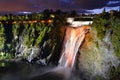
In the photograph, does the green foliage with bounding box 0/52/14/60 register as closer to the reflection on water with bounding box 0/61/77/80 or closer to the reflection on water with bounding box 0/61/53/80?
the reflection on water with bounding box 0/61/53/80

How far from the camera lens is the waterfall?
3103cm

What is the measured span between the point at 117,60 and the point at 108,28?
3.33 meters

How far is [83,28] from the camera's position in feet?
104

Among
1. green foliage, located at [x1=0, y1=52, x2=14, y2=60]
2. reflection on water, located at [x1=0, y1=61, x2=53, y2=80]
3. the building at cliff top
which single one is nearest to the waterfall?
the building at cliff top

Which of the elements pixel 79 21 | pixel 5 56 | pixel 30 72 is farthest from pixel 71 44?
pixel 5 56

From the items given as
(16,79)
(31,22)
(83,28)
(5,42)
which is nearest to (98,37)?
(83,28)

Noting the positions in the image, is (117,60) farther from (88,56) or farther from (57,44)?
(57,44)

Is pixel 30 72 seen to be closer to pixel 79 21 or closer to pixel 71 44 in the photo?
pixel 71 44

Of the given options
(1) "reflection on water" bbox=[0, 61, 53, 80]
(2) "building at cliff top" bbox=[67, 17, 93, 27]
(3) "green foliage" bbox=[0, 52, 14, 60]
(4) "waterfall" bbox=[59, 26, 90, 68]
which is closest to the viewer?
(1) "reflection on water" bbox=[0, 61, 53, 80]

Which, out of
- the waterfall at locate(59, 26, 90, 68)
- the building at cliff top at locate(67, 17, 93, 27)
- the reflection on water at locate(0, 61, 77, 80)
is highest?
the building at cliff top at locate(67, 17, 93, 27)

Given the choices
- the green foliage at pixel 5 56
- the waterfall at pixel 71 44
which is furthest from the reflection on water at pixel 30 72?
the green foliage at pixel 5 56

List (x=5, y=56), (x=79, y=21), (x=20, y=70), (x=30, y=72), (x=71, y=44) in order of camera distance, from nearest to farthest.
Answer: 1. (x=30, y=72)
2. (x=20, y=70)
3. (x=71, y=44)
4. (x=79, y=21)
5. (x=5, y=56)

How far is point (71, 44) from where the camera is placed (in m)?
33.5

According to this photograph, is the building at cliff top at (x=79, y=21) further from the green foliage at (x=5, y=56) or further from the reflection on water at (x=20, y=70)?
the green foliage at (x=5, y=56)
